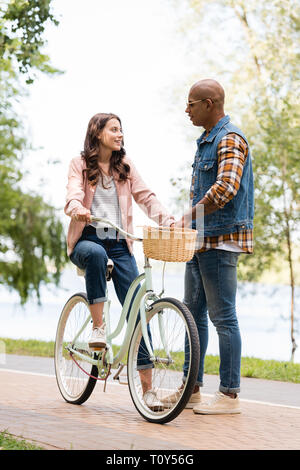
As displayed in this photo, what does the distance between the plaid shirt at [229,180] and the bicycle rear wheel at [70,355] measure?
3.80 feet

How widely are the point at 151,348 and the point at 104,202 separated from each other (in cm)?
122

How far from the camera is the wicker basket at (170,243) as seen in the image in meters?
5.07

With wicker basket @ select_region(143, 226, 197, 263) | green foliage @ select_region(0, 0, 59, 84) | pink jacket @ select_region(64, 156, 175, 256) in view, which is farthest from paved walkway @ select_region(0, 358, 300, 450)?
green foliage @ select_region(0, 0, 59, 84)

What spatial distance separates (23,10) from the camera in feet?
29.2

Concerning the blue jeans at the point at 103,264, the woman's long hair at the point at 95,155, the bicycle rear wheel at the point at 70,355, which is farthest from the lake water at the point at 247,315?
the woman's long hair at the point at 95,155

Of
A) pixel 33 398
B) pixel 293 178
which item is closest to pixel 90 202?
pixel 33 398

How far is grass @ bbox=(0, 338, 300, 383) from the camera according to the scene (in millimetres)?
8660

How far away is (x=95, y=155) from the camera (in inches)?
234

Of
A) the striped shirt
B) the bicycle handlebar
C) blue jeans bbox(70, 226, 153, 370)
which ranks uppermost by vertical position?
the striped shirt

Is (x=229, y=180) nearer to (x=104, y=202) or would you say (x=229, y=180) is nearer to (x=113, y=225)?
(x=113, y=225)

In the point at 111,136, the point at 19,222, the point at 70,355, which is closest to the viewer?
the point at 111,136

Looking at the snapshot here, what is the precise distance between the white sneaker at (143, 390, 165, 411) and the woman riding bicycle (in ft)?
1.72

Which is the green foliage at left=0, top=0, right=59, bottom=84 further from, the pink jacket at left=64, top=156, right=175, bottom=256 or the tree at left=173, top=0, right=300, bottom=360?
the tree at left=173, top=0, right=300, bottom=360

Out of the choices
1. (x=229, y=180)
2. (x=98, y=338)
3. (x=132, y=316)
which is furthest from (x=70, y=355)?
(x=229, y=180)
